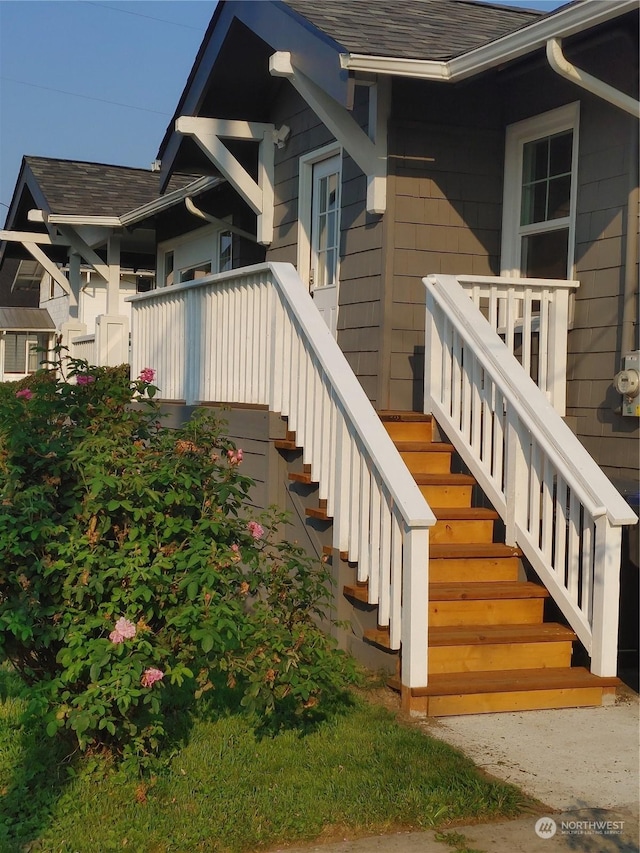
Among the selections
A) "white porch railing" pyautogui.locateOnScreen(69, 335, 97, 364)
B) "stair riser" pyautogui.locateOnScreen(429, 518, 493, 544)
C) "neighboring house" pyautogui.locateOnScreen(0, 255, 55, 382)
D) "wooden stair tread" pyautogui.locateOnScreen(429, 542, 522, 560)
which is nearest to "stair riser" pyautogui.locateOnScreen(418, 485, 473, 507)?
"stair riser" pyautogui.locateOnScreen(429, 518, 493, 544)

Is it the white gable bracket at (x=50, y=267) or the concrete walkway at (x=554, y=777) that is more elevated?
the white gable bracket at (x=50, y=267)

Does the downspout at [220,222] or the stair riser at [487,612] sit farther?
the downspout at [220,222]

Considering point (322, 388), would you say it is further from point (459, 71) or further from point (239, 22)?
point (239, 22)

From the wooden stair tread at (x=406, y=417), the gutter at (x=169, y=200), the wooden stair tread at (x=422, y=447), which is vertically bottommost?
A: the wooden stair tread at (x=422, y=447)

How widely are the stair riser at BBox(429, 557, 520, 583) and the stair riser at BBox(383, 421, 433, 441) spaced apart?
4.62 feet

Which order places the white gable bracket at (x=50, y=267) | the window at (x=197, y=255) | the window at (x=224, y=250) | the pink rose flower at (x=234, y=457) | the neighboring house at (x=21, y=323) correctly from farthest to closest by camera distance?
the neighboring house at (x=21, y=323) < the white gable bracket at (x=50, y=267) < the window at (x=197, y=255) < the window at (x=224, y=250) < the pink rose flower at (x=234, y=457)

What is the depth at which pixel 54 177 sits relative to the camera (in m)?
16.0

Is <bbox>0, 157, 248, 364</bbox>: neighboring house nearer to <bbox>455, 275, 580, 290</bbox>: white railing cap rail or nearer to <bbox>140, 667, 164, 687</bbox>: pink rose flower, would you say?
<bbox>455, 275, 580, 290</bbox>: white railing cap rail

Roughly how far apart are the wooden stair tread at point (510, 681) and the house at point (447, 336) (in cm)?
2

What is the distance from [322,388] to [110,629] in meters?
2.65

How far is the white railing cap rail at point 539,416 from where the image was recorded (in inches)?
205

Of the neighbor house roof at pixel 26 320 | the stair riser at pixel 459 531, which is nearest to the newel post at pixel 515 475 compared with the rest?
the stair riser at pixel 459 531

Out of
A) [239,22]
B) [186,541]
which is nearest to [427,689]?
[186,541]

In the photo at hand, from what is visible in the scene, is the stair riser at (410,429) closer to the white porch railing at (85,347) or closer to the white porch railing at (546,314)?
the white porch railing at (546,314)
